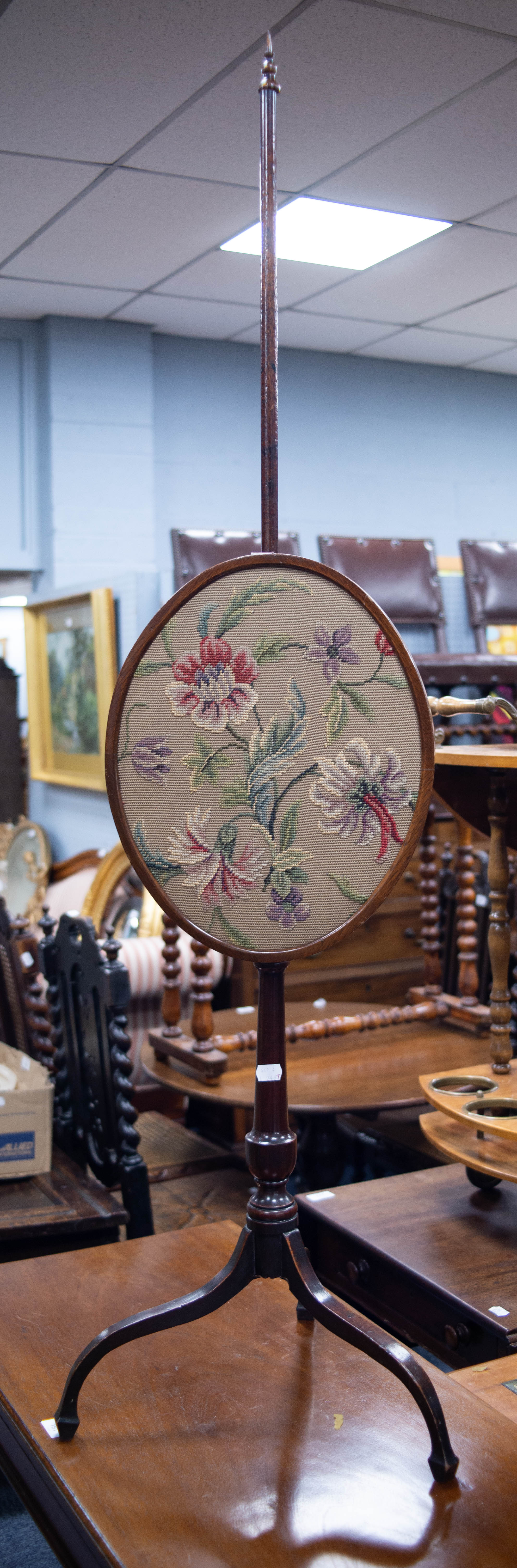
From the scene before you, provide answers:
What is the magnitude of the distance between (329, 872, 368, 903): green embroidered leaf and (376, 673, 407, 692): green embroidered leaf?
0.16 metres

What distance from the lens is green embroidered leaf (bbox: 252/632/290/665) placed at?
938 millimetres

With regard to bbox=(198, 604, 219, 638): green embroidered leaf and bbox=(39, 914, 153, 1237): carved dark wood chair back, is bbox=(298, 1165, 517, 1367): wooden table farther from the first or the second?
bbox=(198, 604, 219, 638): green embroidered leaf

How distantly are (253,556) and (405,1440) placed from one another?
0.76 m

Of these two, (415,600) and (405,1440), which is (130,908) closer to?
(415,600)

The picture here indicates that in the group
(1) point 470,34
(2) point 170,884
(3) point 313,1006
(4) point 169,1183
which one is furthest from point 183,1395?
(1) point 470,34

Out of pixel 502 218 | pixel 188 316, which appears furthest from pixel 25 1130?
pixel 188 316

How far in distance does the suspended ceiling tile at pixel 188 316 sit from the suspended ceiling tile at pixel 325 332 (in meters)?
0.19

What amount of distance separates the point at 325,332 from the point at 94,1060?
4244 mm

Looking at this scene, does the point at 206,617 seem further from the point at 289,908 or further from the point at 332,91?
the point at 332,91

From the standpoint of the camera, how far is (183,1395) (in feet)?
3.51

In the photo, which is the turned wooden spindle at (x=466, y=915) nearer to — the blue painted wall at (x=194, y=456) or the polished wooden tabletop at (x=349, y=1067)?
the polished wooden tabletop at (x=349, y=1067)

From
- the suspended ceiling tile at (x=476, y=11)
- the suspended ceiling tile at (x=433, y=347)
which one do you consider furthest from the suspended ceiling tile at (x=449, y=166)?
the suspended ceiling tile at (x=433, y=347)

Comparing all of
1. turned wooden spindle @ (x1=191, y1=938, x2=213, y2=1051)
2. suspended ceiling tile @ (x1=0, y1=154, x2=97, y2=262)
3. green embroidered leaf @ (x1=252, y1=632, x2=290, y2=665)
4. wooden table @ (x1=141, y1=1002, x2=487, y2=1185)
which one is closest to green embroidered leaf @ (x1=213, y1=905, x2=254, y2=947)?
green embroidered leaf @ (x1=252, y1=632, x2=290, y2=665)

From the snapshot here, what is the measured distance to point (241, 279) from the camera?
445cm
